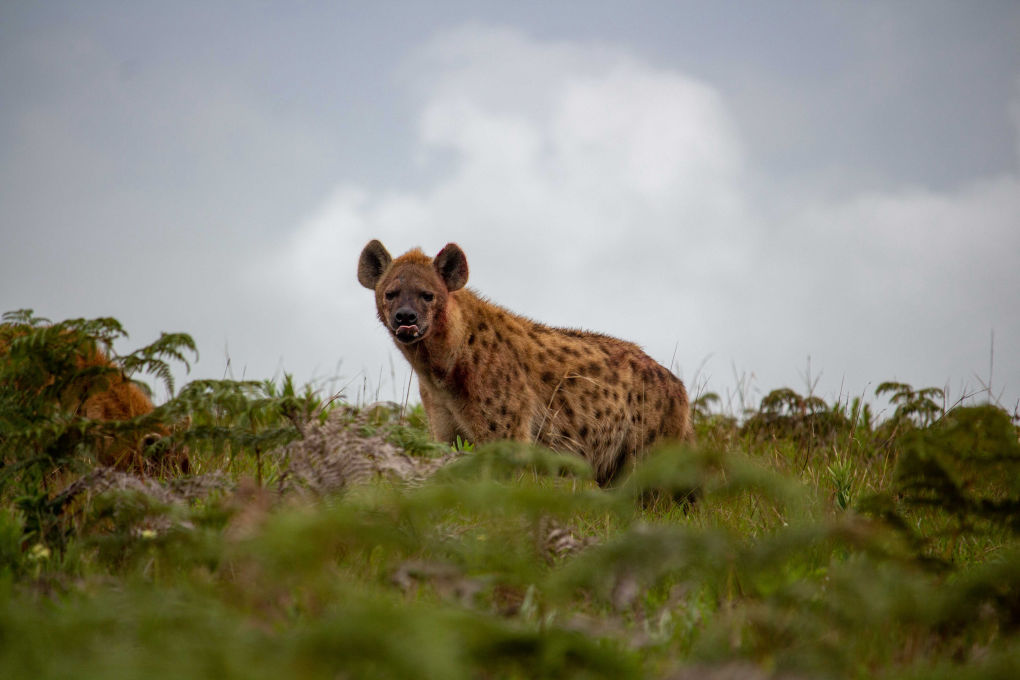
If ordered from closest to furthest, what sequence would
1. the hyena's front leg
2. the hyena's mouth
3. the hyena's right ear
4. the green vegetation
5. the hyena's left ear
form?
1. the green vegetation
2. the hyena's mouth
3. the hyena's front leg
4. the hyena's left ear
5. the hyena's right ear

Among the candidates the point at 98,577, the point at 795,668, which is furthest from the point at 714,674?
the point at 98,577

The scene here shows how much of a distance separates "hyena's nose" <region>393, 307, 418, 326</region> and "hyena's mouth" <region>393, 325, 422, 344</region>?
4 cm

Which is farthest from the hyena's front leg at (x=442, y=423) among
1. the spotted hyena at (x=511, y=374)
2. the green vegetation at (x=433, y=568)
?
the green vegetation at (x=433, y=568)

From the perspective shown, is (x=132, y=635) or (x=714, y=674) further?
(x=132, y=635)

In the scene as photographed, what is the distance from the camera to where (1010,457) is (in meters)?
3.10

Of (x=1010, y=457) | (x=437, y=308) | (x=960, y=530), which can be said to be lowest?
(x=960, y=530)

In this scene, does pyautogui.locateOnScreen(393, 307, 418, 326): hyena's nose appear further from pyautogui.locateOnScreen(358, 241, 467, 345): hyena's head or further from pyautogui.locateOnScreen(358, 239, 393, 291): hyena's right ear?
pyautogui.locateOnScreen(358, 239, 393, 291): hyena's right ear

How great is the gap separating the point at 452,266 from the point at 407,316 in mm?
689

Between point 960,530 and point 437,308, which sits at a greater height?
point 437,308

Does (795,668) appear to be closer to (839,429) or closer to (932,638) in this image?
(932,638)

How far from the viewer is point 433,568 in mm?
2346

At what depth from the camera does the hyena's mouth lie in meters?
5.79

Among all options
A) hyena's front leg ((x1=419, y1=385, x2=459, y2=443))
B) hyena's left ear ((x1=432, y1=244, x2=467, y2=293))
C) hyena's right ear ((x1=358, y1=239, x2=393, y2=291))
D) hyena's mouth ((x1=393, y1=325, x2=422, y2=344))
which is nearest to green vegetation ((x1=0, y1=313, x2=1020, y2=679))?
hyena's mouth ((x1=393, y1=325, x2=422, y2=344))

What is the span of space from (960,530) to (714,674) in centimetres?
175
